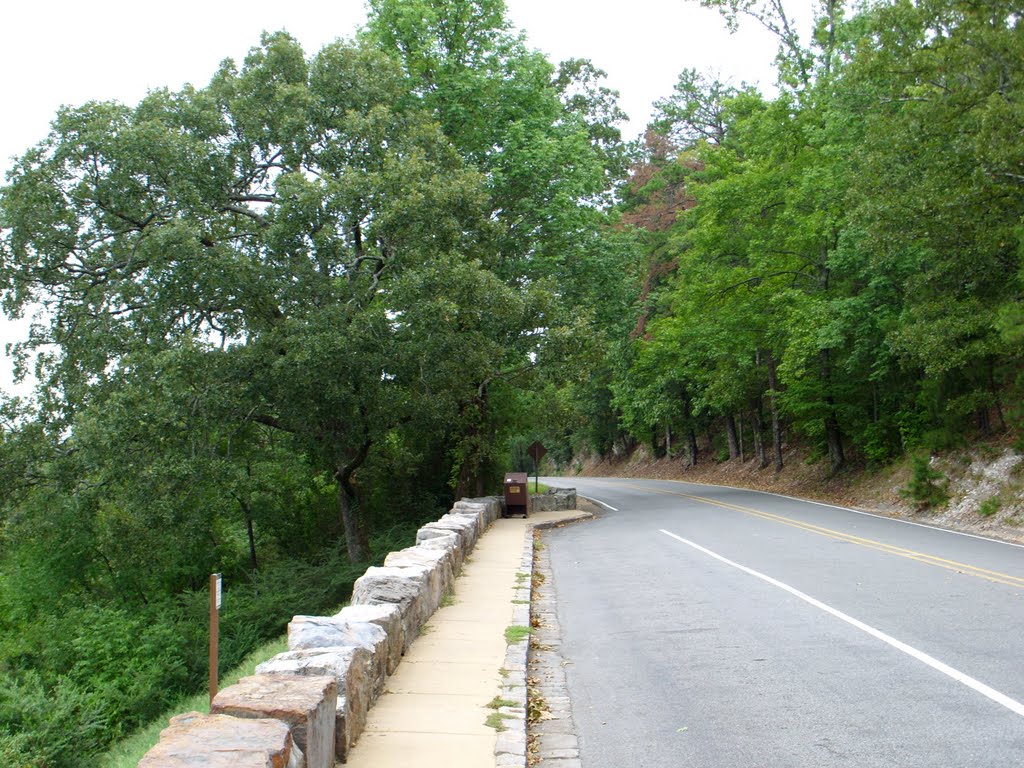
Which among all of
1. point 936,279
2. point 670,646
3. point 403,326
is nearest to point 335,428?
point 403,326

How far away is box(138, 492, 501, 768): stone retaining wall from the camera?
3818 mm

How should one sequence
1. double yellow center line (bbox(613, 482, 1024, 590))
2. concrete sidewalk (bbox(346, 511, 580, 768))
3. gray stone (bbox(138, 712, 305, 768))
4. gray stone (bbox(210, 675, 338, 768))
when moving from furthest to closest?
double yellow center line (bbox(613, 482, 1024, 590)) → concrete sidewalk (bbox(346, 511, 580, 768)) → gray stone (bbox(210, 675, 338, 768)) → gray stone (bbox(138, 712, 305, 768))

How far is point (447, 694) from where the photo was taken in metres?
6.98

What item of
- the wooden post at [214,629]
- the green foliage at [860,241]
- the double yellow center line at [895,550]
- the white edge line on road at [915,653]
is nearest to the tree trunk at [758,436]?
the green foliage at [860,241]

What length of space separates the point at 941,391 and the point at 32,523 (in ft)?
74.6

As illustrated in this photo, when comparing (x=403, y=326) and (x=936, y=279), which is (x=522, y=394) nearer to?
(x=403, y=326)

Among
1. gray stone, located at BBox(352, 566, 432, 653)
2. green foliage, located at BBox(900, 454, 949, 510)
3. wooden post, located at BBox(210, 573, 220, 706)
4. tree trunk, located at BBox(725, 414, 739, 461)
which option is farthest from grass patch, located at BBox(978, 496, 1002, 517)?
tree trunk, located at BBox(725, 414, 739, 461)

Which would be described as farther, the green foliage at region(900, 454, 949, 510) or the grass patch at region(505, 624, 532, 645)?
the green foliage at region(900, 454, 949, 510)

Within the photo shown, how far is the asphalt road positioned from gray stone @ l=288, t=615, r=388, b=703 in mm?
1554

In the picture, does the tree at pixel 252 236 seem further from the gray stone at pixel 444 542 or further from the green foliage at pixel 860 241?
the green foliage at pixel 860 241

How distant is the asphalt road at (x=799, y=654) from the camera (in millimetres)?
5754

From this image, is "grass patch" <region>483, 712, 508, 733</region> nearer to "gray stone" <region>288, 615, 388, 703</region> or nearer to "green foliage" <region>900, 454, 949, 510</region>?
"gray stone" <region>288, 615, 388, 703</region>

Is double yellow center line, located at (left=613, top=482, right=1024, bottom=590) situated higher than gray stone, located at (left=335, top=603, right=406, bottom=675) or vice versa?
gray stone, located at (left=335, top=603, right=406, bottom=675)

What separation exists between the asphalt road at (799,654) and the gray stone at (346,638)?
1.55 m
